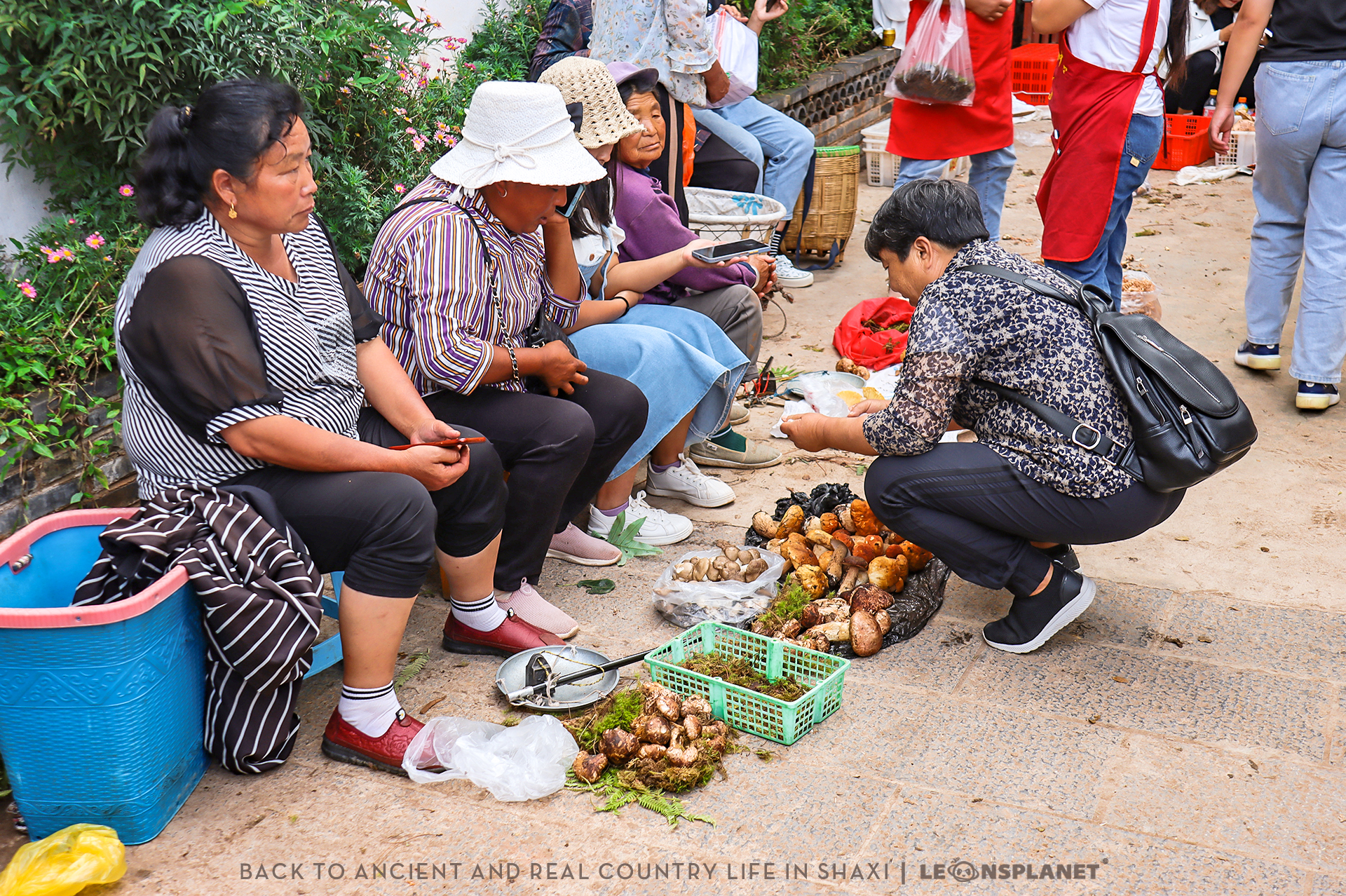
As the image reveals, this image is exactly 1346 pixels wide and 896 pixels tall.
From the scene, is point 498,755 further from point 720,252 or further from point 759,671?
point 720,252

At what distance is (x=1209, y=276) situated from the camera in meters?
6.33

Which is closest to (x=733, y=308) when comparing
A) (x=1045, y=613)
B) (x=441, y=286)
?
(x=441, y=286)

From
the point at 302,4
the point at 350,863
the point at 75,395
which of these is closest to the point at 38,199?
the point at 75,395

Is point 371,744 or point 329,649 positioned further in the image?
point 329,649

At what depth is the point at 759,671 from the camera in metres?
2.84

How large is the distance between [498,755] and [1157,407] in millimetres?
1830

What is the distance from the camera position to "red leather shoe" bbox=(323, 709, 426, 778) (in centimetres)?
252

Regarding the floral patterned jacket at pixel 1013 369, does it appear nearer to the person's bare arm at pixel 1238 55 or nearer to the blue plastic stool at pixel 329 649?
the blue plastic stool at pixel 329 649

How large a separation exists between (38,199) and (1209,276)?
5998 millimetres

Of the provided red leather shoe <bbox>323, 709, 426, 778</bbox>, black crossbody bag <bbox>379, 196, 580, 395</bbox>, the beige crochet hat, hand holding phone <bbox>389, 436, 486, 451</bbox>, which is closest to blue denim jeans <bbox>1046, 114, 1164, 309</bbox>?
the beige crochet hat

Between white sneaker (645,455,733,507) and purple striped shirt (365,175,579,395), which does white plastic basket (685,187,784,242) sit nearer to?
white sneaker (645,455,733,507)

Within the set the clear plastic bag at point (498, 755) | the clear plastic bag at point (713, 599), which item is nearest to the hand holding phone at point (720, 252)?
the clear plastic bag at point (713, 599)

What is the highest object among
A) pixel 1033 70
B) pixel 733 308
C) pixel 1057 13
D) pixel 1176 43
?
pixel 1057 13

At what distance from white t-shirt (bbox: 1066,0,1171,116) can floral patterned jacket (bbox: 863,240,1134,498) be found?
6.44ft
